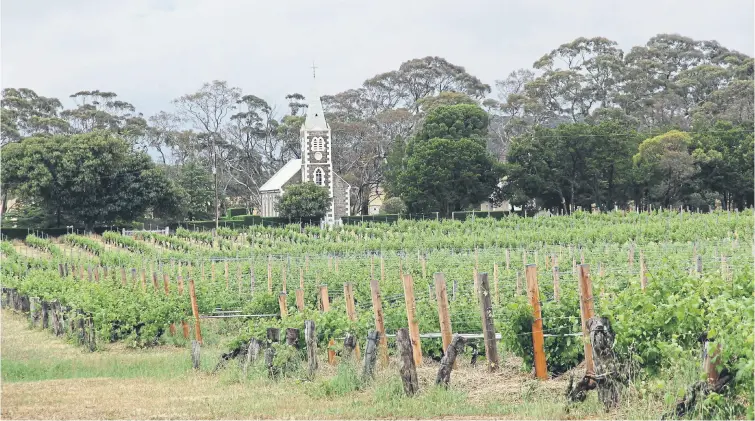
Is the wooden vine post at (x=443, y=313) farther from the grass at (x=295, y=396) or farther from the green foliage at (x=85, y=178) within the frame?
the green foliage at (x=85, y=178)

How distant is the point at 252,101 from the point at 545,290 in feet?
208

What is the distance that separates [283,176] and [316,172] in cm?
369

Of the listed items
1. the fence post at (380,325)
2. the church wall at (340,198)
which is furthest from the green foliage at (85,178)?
the fence post at (380,325)

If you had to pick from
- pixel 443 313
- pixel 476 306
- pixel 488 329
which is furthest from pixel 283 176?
pixel 488 329

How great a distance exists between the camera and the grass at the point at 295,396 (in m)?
8.69

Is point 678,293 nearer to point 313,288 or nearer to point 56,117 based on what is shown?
point 313,288

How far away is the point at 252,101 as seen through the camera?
7625cm

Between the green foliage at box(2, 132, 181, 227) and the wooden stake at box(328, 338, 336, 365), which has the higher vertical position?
the green foliage at box(2, 132, 181, 227)

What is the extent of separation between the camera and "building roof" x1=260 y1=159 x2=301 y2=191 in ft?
217

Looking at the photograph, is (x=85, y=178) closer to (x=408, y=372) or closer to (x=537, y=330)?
(x=408, y=372)

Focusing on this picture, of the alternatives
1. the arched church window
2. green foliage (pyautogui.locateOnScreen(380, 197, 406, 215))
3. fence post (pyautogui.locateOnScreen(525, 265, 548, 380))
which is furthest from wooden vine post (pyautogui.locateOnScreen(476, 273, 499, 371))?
the arched church window

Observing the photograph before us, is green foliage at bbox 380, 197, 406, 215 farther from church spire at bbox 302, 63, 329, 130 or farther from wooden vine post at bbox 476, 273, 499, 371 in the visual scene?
wooden vine post at bbox 476, 273, 499, 371

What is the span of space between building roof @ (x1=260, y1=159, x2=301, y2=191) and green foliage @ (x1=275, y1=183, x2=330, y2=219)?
547 centimetres

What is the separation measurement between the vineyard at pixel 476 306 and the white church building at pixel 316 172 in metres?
24.4
